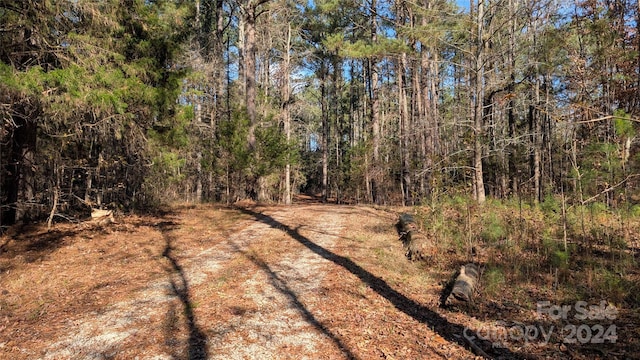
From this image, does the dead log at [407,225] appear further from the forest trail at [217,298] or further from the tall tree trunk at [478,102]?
the tall tree trunk at [478,102]

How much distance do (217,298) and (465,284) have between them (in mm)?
3609

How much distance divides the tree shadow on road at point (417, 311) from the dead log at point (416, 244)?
1429mm

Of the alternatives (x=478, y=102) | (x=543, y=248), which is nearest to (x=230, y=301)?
(x=543, y=248)

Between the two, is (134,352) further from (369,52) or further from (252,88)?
(252,88)

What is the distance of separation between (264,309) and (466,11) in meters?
8.94

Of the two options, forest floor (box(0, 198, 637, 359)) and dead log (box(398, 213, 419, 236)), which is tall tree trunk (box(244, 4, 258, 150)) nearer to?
forest floor (box(0, 198, 637, 359))

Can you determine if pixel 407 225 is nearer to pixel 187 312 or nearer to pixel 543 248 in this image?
pixel 543 248

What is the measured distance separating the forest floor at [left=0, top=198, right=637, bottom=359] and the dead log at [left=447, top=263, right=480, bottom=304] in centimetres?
17

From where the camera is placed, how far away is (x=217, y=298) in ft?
16.5

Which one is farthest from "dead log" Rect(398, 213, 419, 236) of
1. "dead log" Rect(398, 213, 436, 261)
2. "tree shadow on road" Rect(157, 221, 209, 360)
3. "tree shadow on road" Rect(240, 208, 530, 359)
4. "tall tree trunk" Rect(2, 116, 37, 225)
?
"tall tree trunk" Rect(2, 116, 37, 225)

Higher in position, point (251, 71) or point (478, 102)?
point (251, 71)

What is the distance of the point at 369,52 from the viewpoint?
10.5 metres

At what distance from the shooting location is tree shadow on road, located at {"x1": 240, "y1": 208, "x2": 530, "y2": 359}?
12.6 ft

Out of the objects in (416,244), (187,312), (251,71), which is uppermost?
(251,71)
